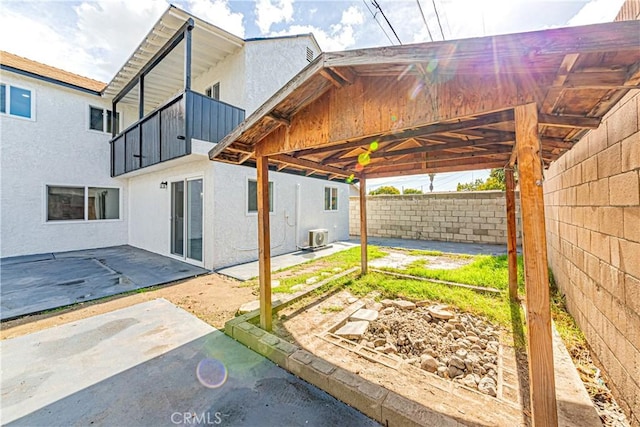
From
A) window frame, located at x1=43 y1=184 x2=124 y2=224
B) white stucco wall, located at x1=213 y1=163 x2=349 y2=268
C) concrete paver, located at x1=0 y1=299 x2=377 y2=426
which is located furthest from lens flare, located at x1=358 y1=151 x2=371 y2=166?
window frame, located at x1=43 y1=184 x2=124 y2=224

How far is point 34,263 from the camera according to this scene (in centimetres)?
699

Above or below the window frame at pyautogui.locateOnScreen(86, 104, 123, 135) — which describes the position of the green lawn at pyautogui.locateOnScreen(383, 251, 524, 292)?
below

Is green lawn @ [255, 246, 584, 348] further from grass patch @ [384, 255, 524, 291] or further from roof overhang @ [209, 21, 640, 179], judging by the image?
roof overhang @ [209, 21, 640, 179]

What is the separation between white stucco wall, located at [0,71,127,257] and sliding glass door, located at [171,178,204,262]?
14.4ft

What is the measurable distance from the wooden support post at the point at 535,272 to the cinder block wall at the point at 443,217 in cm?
875

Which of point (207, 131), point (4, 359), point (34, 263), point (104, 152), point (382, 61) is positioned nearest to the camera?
point (382, 61)

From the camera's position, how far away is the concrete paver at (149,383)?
196 cm

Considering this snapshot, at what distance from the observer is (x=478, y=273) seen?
530cm

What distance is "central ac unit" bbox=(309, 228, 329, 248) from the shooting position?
881cm

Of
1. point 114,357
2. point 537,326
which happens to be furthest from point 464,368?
point 114,357

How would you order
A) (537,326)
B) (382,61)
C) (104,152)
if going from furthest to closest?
(104,152) → (382,61) → (537,326)

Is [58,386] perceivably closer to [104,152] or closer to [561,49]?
[561,49]

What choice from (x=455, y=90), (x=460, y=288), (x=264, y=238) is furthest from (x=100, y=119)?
(x=460, y=288)

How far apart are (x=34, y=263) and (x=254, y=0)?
907cm
